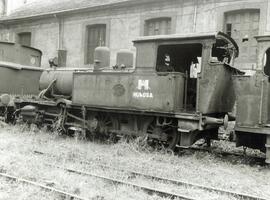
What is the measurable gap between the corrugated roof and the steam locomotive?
25.6ft

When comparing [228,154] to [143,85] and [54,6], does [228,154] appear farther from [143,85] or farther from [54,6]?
[54,6]

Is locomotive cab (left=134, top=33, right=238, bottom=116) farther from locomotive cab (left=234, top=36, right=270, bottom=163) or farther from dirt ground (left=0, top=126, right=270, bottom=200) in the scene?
dirt ground (left=0, top=126, right=270, bottom=200)

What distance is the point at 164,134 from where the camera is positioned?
8664 mm

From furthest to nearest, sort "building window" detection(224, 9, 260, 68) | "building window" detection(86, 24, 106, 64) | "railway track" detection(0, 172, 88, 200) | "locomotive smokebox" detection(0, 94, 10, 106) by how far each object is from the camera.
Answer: "building window" detection(86, 24, 106, 64) → "building window" detection(224, 9, 260, 68) → "locomotive smokebox" detection(0, 94, 10, 106) → "railway track" detection(0, 172, 88, 200)

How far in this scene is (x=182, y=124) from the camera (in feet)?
26.5

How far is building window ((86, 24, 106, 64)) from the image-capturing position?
18438 millimetres

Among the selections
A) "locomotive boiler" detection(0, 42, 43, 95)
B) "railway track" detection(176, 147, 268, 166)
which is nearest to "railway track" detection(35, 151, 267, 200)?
"railway track" detection(176, 147, 268, 166)

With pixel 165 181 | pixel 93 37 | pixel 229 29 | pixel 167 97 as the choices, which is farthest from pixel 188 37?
pixel 93 37

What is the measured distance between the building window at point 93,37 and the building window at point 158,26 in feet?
8.75

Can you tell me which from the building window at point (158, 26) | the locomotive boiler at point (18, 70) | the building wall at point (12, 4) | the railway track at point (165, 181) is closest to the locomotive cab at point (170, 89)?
the railway track at point (165, 181)

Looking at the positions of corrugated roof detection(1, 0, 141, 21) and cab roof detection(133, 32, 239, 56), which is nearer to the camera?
cab roof detection(133, 32, 239, 56)

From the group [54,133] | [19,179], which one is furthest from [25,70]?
[19,179]

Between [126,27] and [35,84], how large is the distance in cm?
586

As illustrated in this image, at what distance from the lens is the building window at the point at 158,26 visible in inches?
632
